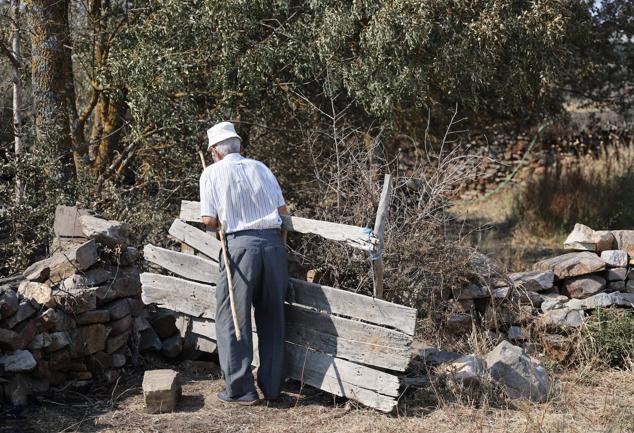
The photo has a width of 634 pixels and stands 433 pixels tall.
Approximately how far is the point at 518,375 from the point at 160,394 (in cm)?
257

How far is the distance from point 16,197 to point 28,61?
2646 mm

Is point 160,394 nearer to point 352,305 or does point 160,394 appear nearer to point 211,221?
point 211,221

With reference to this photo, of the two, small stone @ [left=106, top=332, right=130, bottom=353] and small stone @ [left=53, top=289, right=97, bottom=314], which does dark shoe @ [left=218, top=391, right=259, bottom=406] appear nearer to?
small stone @ [left=106, top=332, right=130, bottom=353]

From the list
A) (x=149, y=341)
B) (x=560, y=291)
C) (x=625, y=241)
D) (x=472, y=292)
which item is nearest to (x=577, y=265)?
(x=560, y=291)

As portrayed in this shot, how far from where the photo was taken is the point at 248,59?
28.5 ft

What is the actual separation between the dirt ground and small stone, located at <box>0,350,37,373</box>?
29 centimetres

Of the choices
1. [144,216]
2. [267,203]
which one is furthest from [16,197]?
[267,203]

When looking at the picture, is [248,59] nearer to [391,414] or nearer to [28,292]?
[28,292]

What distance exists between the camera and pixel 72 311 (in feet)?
21.1

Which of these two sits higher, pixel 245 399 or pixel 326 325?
pixel 326 325

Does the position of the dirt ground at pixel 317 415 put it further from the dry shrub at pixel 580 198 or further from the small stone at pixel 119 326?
the dry shrub at pixel 580 198

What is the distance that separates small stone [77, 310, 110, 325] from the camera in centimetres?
651

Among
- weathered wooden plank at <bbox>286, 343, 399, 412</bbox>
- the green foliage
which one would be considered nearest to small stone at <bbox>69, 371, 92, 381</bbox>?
weathered wooden plank at <bbox>286, 343, 399, 412</bbox>

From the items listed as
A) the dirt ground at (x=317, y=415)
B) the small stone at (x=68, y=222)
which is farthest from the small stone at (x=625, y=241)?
the small stone at (x=68, y=222)
